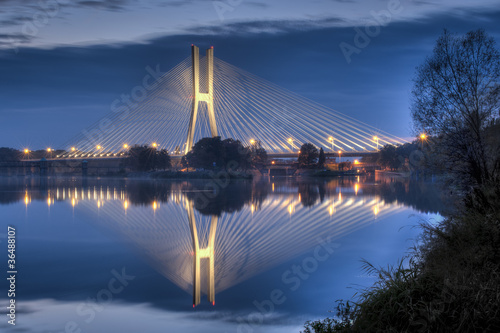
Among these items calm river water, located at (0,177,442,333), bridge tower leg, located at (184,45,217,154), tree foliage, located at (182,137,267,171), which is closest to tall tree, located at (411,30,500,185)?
calm river water, located at (0,177,442,333)

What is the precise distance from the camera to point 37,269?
10195 millimetres

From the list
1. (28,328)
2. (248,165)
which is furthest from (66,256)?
(248,165)

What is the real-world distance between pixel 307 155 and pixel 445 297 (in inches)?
3311

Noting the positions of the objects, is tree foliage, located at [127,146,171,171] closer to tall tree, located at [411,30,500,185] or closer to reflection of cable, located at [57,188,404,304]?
reflection of cable, located at [57,188,404,304]

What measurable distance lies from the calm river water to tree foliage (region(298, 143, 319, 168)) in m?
68.8

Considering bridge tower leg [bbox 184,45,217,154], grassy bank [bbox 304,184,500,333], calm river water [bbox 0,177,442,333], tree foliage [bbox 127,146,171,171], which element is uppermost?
bridge tower leg [bbox 184,45,217,154]

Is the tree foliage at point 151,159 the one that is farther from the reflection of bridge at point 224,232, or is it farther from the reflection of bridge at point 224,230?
the reflection of bridge at point 224,232

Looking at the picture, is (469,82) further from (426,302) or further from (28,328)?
(28,328)

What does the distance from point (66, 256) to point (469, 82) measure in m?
12.6

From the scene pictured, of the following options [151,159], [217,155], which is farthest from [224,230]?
[151,159]

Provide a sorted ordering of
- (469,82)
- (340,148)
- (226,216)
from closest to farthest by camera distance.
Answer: (469,82) < (226,216) < (340,148)

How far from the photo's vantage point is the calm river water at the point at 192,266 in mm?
7012

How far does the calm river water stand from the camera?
23.0 feet

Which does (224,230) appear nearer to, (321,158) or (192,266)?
(192,266)
